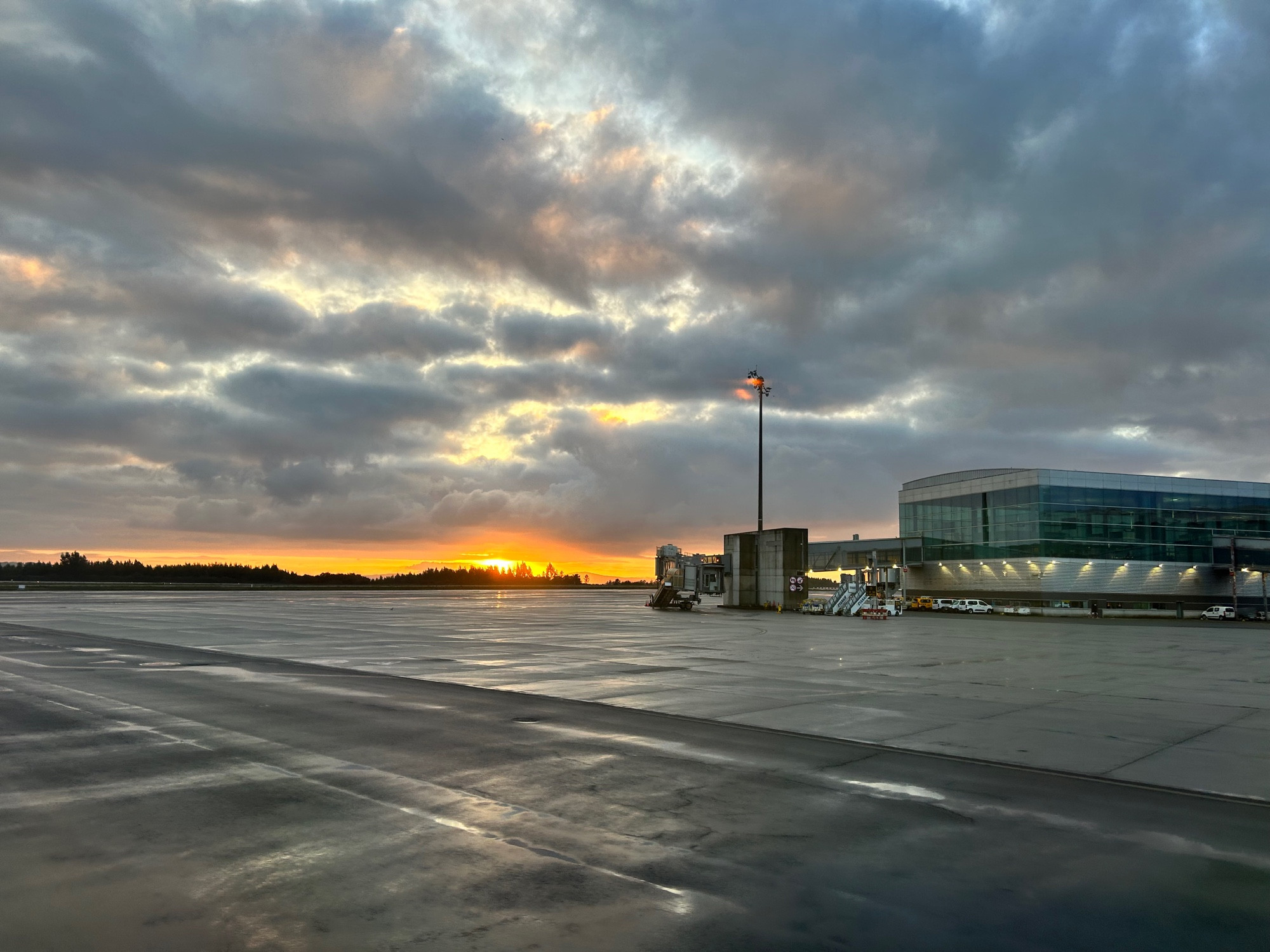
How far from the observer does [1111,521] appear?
3410 inches

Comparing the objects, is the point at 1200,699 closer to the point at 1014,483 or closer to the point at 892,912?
the point at 892,912

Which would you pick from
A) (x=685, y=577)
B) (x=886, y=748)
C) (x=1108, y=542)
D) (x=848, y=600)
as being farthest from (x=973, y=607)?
(x=886, y=748)

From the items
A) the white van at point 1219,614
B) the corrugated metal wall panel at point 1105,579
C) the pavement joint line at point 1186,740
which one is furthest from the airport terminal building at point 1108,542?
the pavement joint line at point 1186,740

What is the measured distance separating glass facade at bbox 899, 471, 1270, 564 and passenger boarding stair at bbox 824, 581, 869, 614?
87.1 feet

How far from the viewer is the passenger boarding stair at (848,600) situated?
219 ft

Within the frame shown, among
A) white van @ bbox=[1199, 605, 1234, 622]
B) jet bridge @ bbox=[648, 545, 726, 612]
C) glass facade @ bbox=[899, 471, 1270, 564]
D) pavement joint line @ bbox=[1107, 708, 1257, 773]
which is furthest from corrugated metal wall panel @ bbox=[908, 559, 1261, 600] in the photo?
pavement joint line @ bbox=[1107, 708, 1257, 773]

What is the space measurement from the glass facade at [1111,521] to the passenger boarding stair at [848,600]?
1046 inches

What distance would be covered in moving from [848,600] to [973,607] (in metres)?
22.9

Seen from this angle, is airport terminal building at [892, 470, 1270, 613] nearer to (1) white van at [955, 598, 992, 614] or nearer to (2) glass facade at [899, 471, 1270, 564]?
(2) glass facade at [899, 471, 1270, 564]

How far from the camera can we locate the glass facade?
8506 centimetres

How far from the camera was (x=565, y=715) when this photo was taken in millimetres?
15234

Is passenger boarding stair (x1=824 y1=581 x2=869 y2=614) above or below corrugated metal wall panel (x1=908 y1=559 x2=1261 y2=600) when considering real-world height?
below

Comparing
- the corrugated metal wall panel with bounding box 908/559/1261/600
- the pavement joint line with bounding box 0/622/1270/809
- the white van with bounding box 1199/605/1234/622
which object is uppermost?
the corrugated metal wall panel with bounding box 908/559/1261/600

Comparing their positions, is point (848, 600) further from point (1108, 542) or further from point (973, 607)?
point (1108, 542)
